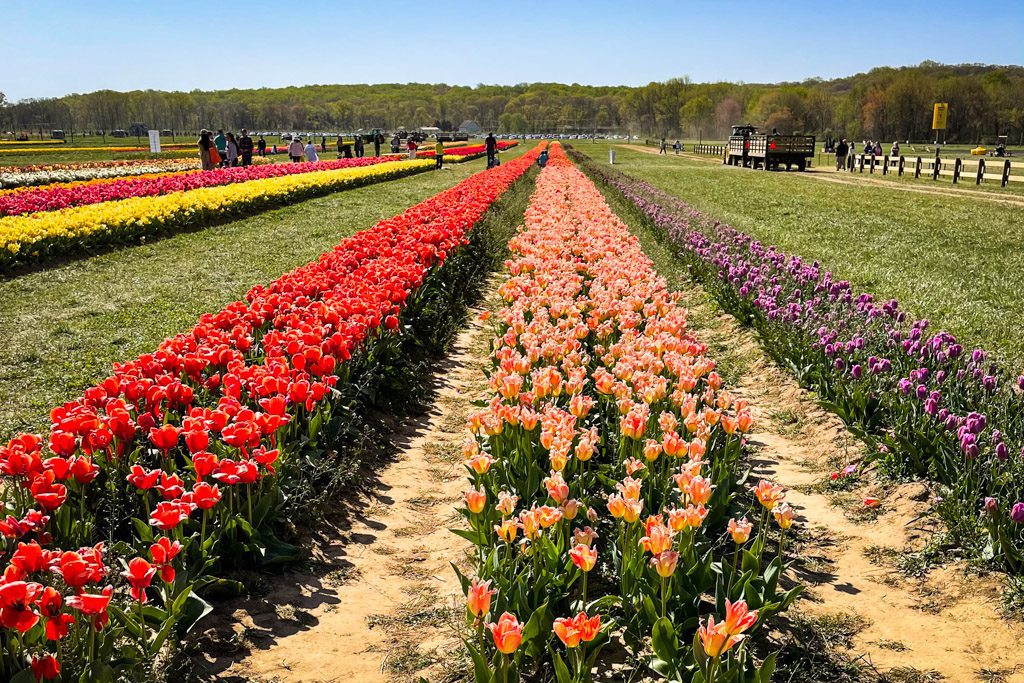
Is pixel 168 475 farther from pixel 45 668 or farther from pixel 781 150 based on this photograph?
pixel 781 150

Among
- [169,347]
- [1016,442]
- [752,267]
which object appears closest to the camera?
[1016,442]

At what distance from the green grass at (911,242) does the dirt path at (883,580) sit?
2.46 meters

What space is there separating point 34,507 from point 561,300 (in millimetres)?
3971

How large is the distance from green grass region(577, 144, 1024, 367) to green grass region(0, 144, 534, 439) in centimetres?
754

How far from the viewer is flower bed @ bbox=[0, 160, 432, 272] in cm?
1165

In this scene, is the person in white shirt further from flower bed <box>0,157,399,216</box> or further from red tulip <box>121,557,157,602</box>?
red tulip <box>121,557,157,602</box>

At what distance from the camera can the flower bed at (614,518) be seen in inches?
111

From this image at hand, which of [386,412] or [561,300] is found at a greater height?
[561,300]

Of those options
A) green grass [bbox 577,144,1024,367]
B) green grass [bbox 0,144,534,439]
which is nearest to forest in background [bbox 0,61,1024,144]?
green grass [bbox 577,144,1024,367]

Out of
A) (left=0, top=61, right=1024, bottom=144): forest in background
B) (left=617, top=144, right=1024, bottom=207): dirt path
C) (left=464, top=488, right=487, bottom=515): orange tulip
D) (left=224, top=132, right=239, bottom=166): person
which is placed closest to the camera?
(left=464, top=488, right=487, bottom=515): orange tulip

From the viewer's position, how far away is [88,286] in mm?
10484

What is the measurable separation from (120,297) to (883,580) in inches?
349

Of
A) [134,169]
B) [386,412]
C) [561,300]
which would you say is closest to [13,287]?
[386,412]

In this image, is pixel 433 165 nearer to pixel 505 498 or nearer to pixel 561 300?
pixel 561 300
